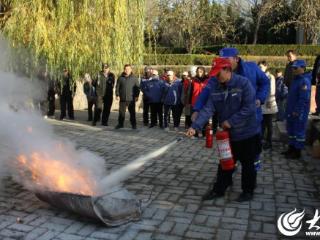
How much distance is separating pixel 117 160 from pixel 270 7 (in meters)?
26.0

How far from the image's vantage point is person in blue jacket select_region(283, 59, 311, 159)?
9.07 meters

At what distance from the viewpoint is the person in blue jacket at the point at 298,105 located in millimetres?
9070

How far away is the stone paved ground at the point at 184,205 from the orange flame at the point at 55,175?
35cm

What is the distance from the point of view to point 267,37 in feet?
122

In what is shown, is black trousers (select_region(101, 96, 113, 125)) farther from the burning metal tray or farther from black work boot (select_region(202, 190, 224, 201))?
the burning metal tray

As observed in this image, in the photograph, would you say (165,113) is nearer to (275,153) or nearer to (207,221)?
(275,153)

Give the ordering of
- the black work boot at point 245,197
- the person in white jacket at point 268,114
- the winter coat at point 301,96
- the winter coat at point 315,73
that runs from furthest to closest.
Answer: the winter coat at point 315,73, the person in white jacket at point 268,114, the winter coat at point 301,96, the black work boot at point 245,197

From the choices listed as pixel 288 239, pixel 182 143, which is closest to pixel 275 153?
pixel 182 143

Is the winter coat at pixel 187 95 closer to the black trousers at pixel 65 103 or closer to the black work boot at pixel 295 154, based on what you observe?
the black work boot at pixel 295 154

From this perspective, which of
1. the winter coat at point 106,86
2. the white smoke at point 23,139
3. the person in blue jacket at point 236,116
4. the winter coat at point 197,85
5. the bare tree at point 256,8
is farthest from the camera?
the bare tree at point 256,8

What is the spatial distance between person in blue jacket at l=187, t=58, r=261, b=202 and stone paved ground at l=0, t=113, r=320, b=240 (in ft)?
1.25

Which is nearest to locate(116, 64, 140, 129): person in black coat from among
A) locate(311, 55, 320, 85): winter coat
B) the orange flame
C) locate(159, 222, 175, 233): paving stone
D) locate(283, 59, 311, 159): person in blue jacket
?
locate(311, 55, 320, 85): winter coat

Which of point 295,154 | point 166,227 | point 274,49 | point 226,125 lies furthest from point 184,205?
point 274,49

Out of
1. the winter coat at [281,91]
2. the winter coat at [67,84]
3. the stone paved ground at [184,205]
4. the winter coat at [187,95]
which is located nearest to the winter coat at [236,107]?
the stone paved ground at [184,205]
